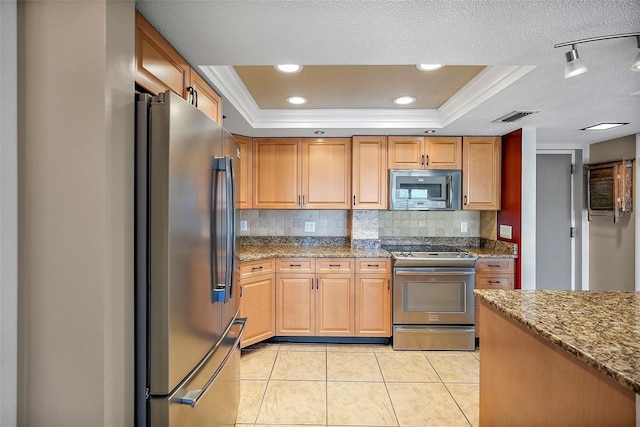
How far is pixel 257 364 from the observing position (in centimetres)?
279

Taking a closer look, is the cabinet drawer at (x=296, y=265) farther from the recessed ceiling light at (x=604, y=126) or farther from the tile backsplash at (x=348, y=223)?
the recessed ceiling light at (x=604, y=126)

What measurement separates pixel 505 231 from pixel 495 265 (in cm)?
41

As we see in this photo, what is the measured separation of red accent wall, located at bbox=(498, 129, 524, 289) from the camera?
3051 millimetres

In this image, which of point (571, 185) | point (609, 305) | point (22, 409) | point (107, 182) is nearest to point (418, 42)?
point (107, 182)

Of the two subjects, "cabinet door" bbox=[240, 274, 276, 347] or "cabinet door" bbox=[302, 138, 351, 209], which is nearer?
"cabinet door" bbox=[240, 274, 276, 347]

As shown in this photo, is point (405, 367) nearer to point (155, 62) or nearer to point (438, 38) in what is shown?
point (438, 38)

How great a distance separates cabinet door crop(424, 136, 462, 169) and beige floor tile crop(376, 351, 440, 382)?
188 cm

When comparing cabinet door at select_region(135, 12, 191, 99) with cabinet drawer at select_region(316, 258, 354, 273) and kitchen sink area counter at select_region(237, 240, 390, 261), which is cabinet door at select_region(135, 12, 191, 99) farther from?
cabinet drawer at select_region(316, 258, 354, 273)

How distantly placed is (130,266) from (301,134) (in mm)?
2529

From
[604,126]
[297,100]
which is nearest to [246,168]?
[297,100]

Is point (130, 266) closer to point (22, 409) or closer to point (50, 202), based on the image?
point (50, 202)

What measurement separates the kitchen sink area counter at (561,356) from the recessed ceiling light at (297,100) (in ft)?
6.48

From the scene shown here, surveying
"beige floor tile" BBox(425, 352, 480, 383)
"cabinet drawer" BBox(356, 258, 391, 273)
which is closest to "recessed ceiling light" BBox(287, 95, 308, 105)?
"cabinet drawer" BBox(356, 258, 391, 273)
